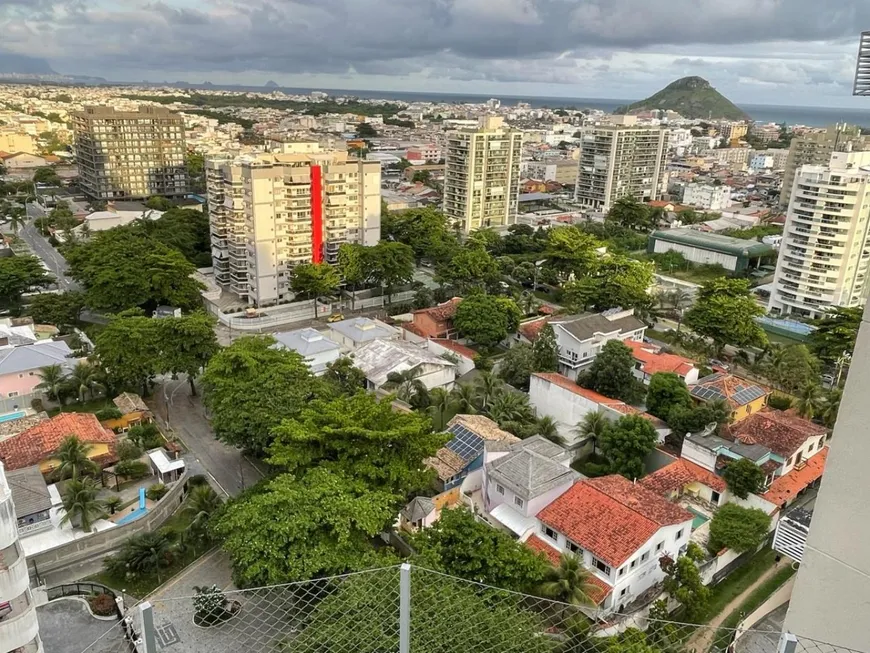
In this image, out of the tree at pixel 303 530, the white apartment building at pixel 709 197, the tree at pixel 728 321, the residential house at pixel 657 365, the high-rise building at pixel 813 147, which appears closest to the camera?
the tree at pixel 303 530

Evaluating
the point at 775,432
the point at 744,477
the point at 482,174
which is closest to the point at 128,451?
the point at 744,477

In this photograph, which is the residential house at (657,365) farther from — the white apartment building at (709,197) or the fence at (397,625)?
the white apartment building at (709,197)

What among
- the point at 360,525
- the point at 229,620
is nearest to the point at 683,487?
the point at 360,525

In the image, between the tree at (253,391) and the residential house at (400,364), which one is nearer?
the tree at (253,391)

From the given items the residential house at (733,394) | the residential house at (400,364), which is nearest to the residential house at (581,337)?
the residential house at (733,394)

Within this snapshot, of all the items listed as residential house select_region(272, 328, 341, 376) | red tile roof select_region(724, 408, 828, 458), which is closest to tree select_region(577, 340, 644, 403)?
red tile roof select_region(724, 408, 828, 458)

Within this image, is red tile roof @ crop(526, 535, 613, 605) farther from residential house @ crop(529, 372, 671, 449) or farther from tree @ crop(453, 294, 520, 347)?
tree @ crop(453, 294, 520, 347)
